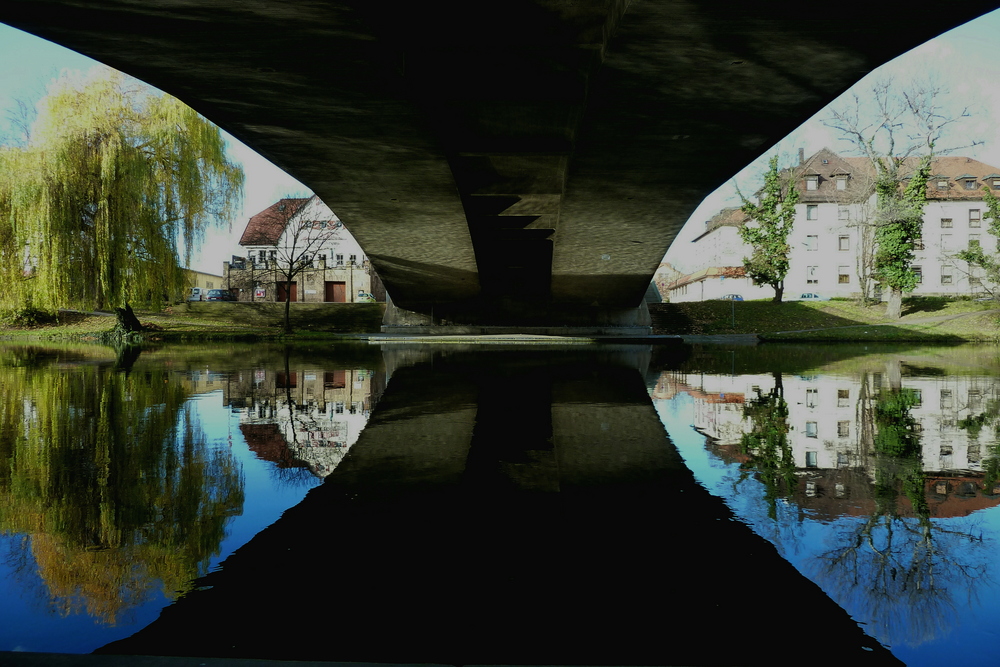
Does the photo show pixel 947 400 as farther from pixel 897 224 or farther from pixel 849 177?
pixel 849 177

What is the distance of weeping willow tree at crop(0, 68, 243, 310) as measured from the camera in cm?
2322

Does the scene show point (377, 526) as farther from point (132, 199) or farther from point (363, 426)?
point (132, 199)

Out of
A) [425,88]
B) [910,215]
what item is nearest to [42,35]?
[425,88]

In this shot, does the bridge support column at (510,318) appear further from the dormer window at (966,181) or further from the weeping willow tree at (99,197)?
the dormer window at (966,181)

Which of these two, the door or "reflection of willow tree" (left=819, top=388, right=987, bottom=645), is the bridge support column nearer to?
"reflection of willow tree" (left=819, top=388, right=987, bottom=645)

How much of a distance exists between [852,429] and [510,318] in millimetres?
21522

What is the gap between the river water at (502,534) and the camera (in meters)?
2.37

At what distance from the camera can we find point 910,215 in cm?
3509

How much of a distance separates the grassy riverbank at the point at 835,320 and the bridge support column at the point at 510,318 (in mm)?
6495

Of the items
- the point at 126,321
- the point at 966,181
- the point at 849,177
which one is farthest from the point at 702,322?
the point at 966,181

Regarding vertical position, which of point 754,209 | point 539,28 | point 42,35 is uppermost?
point 754,209

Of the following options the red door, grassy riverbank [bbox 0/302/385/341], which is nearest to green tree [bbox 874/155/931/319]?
grassy riverbank [bbox 0/302/385/341]

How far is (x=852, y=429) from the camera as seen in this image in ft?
21.2

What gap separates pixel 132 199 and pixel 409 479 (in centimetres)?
2441
